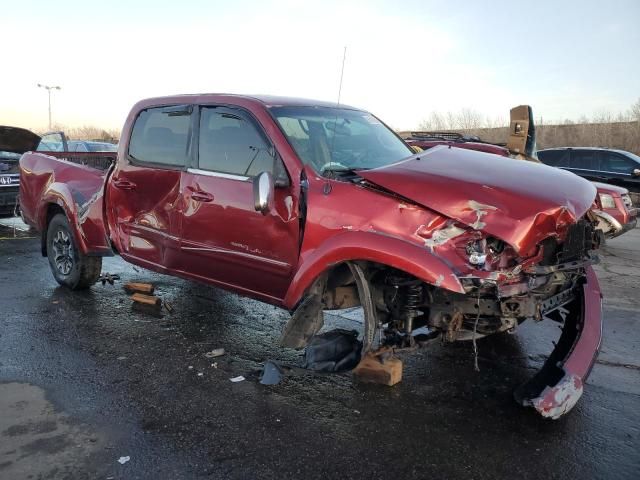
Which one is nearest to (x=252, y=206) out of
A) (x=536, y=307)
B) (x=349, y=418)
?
(x=349, y=418)

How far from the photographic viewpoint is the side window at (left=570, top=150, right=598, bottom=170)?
1339 centimetres

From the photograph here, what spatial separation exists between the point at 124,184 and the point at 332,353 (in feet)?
8.55

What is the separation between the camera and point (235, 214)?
4168 millimetres

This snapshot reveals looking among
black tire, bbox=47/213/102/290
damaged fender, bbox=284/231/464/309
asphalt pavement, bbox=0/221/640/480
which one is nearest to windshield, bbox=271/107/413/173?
damaged fender, bbox=284/231/464/309

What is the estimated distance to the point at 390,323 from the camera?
365cm

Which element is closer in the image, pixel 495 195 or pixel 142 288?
pixel 495 195

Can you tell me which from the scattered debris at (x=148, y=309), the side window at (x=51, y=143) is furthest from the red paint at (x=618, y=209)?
the side window at (x=51, y=143)

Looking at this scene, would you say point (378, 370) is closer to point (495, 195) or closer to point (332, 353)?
point (332, 353)

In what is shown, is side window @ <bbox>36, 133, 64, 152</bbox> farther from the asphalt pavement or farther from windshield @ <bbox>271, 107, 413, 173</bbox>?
windshield @ <bbox>271, 107, 413, 173</bbox>

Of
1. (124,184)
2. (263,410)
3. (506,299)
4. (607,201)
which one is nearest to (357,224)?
(506,299)

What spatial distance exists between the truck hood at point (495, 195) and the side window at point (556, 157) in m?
10.6

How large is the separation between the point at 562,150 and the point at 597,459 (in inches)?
473

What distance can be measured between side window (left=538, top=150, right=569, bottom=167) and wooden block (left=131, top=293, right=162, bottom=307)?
35.3ft

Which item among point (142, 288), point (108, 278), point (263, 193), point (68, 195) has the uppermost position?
point (263, 193)
